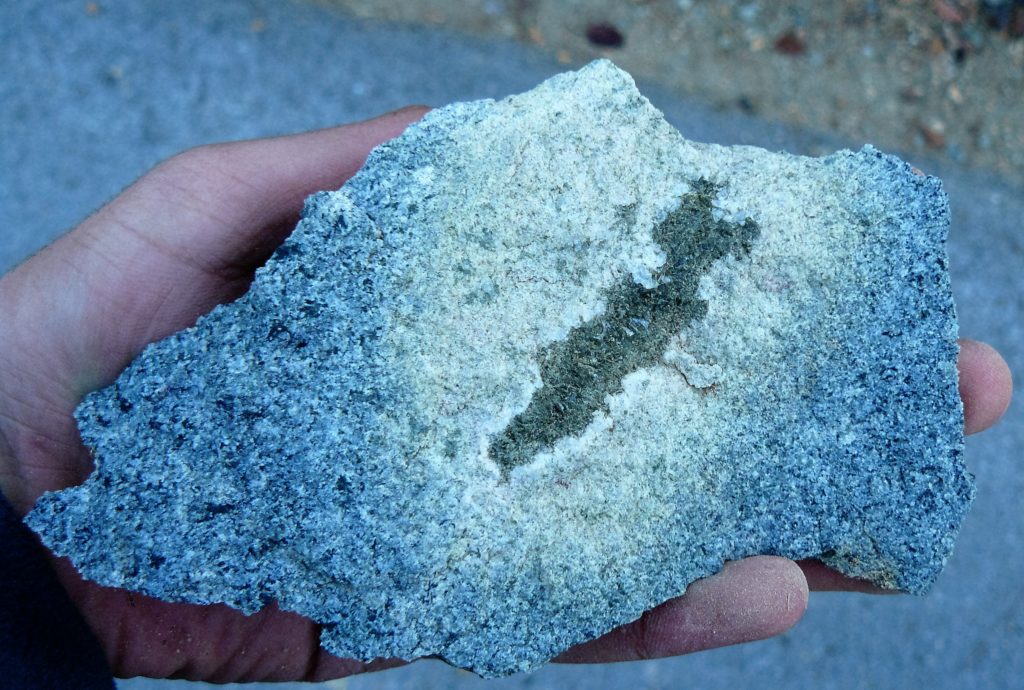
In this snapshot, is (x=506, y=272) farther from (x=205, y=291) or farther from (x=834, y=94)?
(x=834, y=94)

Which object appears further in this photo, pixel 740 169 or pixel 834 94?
pixel 834 94

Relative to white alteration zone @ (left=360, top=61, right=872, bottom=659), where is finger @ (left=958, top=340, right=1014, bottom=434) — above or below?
Answer: below

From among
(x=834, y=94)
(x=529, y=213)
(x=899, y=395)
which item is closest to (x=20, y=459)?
(x=529, y=213)

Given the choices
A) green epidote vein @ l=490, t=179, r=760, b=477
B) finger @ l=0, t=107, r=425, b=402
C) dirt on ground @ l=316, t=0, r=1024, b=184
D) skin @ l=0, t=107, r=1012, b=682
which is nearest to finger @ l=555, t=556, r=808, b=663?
skin @ l=0, t=107, r=1012, b=682

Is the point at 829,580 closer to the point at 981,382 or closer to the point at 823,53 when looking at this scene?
the point at 981,382

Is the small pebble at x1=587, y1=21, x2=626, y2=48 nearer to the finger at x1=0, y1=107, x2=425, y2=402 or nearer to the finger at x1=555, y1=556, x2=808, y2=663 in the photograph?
the finger at x1=0, y1=107, x2=425, y2=402
